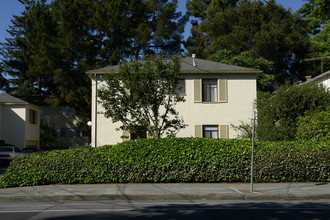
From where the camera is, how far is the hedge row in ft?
49.0

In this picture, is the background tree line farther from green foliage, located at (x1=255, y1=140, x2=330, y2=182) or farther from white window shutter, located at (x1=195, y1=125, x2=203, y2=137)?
green foliage, located at (x1=255, y1=140, x2=330, y2=182)

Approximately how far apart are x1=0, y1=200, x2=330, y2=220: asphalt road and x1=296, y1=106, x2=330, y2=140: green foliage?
6.64 m

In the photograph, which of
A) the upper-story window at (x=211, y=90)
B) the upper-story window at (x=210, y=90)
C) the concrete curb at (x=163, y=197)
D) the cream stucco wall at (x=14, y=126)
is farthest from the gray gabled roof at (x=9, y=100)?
the concrete curb at (x=163, y=197)

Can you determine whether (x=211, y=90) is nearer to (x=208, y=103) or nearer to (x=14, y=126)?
(x=208, y=103)

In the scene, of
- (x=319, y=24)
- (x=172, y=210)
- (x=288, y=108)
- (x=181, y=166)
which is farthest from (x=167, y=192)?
(x=319, y=24)

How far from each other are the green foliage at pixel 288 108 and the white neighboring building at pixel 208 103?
505cm

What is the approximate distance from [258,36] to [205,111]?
19.8m

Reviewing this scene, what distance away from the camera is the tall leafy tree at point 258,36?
142 ft

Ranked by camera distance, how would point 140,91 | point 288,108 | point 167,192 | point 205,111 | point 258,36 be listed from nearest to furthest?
1. point 167,192
2. point 140,91
3. point 288,108
4. point 205,111
5. point 258,36

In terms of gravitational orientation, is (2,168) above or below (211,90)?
below

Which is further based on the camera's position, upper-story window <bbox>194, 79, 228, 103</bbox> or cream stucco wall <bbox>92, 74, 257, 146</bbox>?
upper-story window <bbox>194, 79, 228, 103</bbox>

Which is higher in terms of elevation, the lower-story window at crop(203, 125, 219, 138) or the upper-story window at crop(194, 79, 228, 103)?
the upper-story window at crop(194, 79, 228, 103)

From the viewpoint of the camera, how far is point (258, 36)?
42.7 m

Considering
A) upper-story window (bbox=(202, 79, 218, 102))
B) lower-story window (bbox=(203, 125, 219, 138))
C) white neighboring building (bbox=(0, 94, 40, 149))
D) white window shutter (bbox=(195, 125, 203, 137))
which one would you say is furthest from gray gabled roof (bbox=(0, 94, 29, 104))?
lower-story window (bbox=(203, 125, 219, 138))
